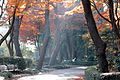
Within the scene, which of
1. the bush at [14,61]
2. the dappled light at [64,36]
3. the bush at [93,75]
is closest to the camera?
the bush at [93,75]

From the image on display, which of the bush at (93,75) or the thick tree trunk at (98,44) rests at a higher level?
the thick tree trunk at (98,44)

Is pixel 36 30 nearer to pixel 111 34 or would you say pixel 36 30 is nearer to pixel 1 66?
pixel 111 34

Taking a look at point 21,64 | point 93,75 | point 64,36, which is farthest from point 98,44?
point 64,36

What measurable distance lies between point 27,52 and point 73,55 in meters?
8.58

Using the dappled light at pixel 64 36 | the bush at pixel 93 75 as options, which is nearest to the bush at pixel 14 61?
the dappled light at pixel 64 36

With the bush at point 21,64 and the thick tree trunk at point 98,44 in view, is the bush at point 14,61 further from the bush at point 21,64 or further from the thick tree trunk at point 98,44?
the thick tree trunk at point 98,44

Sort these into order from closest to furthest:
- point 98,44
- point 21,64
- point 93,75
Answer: point 93,75 < point 98,44 < point 21,64

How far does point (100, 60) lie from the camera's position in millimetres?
7016

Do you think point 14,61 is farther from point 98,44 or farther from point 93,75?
point 93,75

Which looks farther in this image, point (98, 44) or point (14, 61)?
point (14, 61)

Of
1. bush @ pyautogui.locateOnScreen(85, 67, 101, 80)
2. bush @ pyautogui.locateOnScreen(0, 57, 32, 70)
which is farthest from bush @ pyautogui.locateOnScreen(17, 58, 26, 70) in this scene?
bush @ pyautogui.locateOnScreen(85, 67, 101, 80)

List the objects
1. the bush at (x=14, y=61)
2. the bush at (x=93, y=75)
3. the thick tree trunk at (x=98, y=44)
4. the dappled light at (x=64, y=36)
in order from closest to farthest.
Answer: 1. the bush at (x=93, y=75)
2. the thick tree trunk at (x=98, y=44)
3. the dappled light at (x=64, y=36)
4. the bush at (x=14, y=61)

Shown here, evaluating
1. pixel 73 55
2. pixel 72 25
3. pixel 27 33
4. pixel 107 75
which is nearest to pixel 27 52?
pixel 27 33

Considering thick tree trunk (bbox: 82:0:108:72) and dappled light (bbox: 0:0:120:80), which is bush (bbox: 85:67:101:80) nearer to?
dappled light (bbox: 0:0:120:80)
